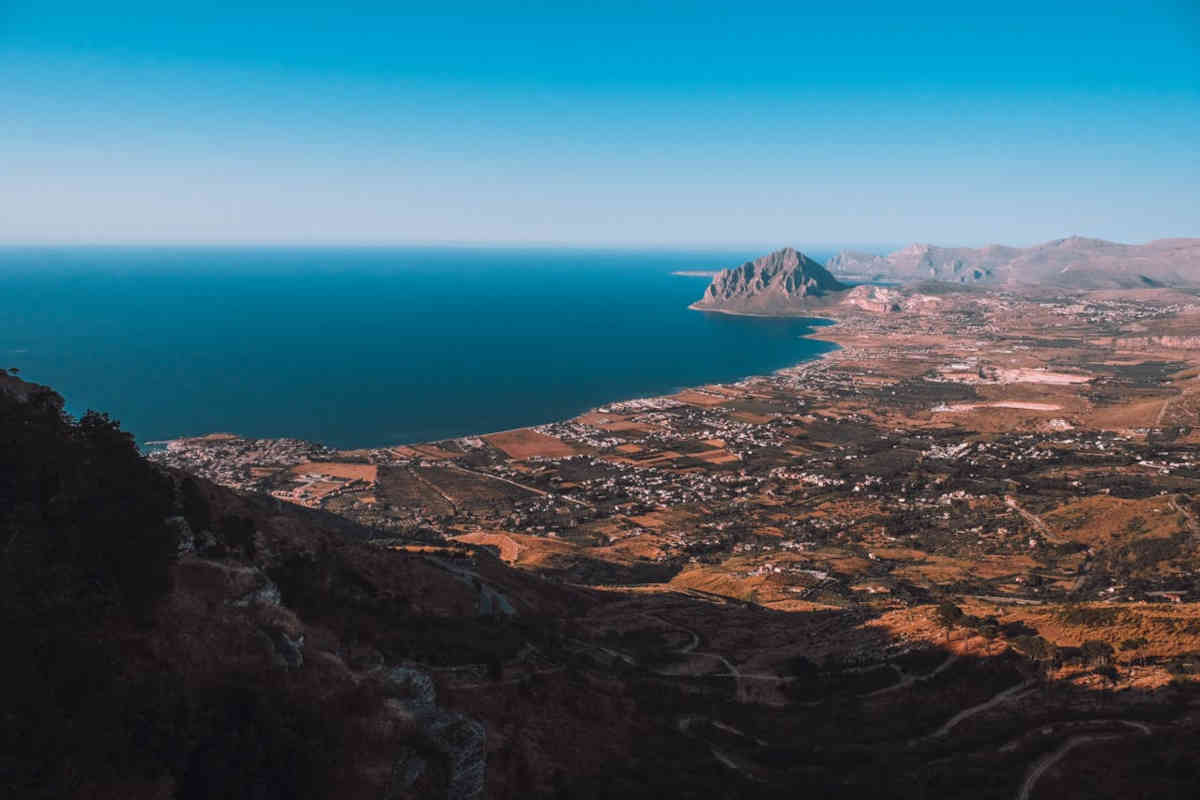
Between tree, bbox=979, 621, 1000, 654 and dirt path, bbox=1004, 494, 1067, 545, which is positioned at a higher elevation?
tree, bbox=979, 621, 1000, 654

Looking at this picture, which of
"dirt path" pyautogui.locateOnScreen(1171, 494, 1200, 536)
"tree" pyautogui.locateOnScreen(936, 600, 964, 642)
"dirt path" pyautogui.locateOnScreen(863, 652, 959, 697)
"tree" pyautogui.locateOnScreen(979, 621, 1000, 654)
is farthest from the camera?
"dirt path" pyautogui.locateOnScreen(1171, 494, 1200, 536)

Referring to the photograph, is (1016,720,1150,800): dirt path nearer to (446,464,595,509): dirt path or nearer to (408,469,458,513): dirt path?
(446,464,595,509): dirt path

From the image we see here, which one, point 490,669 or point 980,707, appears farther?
point 980,707

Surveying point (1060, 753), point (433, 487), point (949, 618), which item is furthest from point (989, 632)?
point (433, 487)

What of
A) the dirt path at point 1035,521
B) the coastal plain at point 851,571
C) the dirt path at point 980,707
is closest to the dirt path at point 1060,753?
the coastal plain at point 851,571

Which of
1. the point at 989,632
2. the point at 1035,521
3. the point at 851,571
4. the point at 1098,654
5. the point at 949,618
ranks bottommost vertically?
the point at 851,571

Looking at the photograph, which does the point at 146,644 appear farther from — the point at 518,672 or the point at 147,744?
the point at 518,672

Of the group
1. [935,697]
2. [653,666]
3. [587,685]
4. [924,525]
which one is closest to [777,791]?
[587,685]

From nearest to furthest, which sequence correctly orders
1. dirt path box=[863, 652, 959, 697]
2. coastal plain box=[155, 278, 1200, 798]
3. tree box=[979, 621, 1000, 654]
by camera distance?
coastal plain box=[155, 278, 1200, 798] < dirt path box=[863, 652, 959, 697] < tree box=[979, 621, 1000, 654]

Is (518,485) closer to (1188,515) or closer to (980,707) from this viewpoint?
(980,707)

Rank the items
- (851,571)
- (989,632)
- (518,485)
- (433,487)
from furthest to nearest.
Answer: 1. (518,485)
2. (433,487)
3. (851,571)
4. (989,632)

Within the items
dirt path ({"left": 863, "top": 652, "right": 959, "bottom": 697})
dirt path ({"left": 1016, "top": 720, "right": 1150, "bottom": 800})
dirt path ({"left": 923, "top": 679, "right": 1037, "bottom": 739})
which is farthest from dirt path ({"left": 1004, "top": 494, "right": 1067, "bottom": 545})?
dirt path ({"left": 1016, "top": 720, "right": 1150, "bottom": 800})
